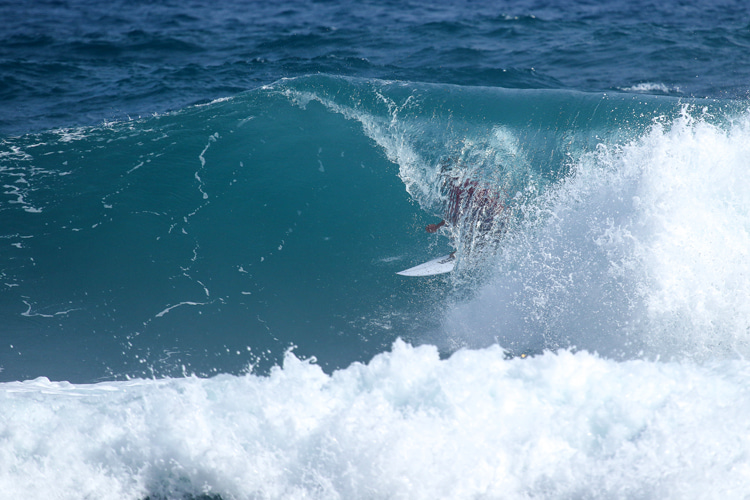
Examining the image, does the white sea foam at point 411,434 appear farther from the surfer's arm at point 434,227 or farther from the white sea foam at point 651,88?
the white sea foam at point 651,88

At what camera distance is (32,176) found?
919cm

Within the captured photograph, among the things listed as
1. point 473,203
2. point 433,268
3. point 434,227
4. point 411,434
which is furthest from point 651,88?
point 411,434

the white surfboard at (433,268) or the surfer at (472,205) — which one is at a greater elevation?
the surfer at (472,205)

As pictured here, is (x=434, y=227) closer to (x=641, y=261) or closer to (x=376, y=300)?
(x=376, y=300)

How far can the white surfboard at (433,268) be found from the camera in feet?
22.6

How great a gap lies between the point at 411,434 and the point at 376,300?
2726 millimetres

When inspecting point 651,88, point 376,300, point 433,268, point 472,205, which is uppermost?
point 651,88

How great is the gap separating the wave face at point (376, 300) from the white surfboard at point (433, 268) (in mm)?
130

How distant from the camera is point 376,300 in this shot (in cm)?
660

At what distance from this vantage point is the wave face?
3.98 meters

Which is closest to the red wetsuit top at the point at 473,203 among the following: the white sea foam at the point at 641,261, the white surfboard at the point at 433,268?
the white sea foam at the point at 641,261

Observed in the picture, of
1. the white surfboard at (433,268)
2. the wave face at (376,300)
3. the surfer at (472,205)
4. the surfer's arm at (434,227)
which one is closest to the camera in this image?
the wave face at (376,300)

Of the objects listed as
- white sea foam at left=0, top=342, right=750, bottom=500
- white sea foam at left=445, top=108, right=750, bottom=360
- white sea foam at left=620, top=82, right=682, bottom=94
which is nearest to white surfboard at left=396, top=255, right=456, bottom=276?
white sea foam at left=445, top=108, right=750, bottom=360

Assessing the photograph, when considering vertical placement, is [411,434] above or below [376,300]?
above
